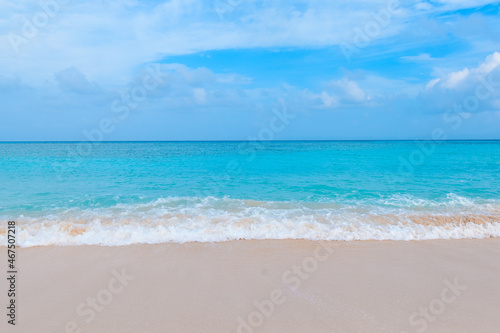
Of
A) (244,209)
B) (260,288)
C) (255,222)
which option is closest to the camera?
(260,288)

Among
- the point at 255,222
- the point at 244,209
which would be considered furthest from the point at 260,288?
the point at 244,209

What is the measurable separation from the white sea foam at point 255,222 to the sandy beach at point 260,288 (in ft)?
1.99

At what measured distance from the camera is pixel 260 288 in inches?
207

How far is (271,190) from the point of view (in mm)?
14602

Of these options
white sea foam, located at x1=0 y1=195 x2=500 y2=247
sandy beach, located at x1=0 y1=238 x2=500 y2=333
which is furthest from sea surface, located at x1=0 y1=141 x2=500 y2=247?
sandy beach, located at x1=0 y1=238 x2=500 y2=333

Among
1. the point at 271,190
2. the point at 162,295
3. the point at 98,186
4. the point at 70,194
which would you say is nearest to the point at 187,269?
the point at 162,295

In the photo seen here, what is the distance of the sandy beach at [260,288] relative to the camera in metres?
Result: 4.34

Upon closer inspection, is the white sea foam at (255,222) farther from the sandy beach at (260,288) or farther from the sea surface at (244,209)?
the sandy beach at (260,288)

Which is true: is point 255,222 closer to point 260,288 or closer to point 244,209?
point 244,209

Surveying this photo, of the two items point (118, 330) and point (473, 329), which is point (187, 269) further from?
point (473, 329)

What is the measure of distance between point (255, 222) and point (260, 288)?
386 cm

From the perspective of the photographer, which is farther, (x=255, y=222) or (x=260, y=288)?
(x=255, y=222)

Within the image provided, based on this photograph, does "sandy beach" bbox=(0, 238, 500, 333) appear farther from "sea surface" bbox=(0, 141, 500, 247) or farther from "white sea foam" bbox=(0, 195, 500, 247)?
"sea surface" bbox=(0, 141, 500, 247)

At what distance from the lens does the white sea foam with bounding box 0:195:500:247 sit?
26.0ft
